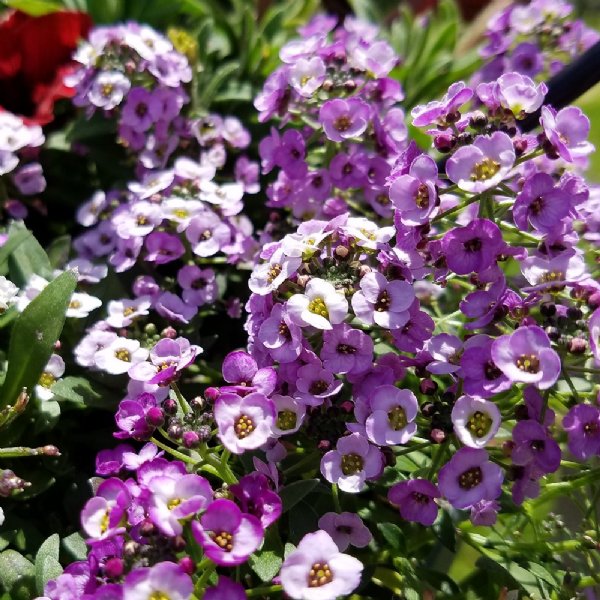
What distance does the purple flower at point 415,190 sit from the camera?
114 centimetres

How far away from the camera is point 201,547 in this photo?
1012mm

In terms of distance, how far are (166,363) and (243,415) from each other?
0.76ft

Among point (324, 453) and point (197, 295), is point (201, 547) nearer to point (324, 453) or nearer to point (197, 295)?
point (324, 453)

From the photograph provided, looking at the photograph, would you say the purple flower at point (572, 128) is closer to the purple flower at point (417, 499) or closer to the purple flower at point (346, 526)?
the purple flower at point (417, 499)

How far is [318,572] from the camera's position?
3.19ft

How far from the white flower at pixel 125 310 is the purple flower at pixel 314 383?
395mm

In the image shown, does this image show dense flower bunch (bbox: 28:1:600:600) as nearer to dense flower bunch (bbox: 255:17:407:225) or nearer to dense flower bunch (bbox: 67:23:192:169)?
dense flower bunch (bbox: 255:17:407:225)

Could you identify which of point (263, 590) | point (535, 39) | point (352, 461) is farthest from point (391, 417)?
point (535, 39)

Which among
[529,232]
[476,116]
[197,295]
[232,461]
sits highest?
[476,116]

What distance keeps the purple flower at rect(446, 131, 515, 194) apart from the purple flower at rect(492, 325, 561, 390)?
0.22m

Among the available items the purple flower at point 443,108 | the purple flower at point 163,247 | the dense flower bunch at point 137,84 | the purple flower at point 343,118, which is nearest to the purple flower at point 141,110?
the dense flower bunch at point 137,84

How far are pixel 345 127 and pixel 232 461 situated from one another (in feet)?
2.24

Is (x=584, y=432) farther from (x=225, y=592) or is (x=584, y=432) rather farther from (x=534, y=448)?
(x=225, y=592)

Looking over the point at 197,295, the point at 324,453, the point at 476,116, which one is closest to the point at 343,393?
the point at 324,453
